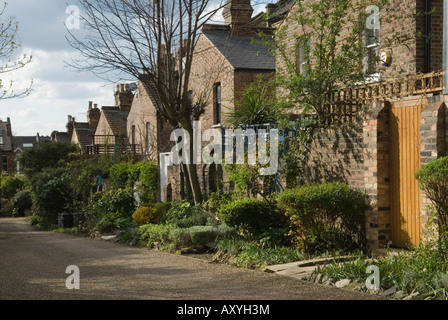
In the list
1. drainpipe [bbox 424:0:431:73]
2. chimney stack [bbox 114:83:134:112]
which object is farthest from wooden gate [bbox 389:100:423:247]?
chimney stack [bbox 114:83:134:112]

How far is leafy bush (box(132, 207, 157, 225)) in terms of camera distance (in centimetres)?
1645

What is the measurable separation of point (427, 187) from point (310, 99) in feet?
14.4

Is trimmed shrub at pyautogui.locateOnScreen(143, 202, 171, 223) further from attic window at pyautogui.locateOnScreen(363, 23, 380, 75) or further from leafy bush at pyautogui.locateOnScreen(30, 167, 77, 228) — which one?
leafy bush at pyautogui.locateOnScreen(30, 167, 77, 228)

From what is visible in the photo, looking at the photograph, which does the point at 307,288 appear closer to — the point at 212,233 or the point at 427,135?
the point at 427,135

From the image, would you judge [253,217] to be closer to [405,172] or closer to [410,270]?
[405,172]

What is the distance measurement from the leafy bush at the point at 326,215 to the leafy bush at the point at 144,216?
685 centimetres

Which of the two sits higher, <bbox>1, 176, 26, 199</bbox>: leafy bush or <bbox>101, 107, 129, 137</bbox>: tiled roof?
<bbox>101, 107, 129, 137</bbox>: tiled roof

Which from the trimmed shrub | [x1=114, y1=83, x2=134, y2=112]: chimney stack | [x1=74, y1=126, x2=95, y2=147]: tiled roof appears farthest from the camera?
[x1=74, y1=126, x2=95, y2=147]: tiled roof

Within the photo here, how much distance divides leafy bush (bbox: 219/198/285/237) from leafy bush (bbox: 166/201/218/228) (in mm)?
1824

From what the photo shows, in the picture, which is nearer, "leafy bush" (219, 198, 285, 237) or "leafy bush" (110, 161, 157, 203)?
"leafy bush" (219, 198, 285, 237)

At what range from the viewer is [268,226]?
1182 centimetres

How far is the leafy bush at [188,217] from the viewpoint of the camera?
1394cm
